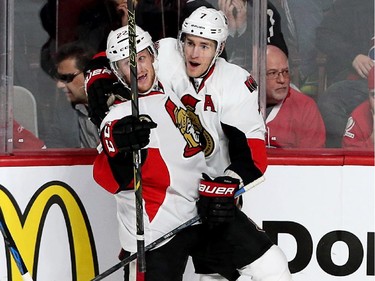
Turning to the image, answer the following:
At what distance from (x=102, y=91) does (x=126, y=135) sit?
0.33 meters

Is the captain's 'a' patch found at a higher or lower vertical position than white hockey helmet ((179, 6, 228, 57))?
lower

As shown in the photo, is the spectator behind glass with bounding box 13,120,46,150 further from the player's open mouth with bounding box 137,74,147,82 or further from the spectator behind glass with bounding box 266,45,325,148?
the spectator behind glass with bounding box 266,45,325,148

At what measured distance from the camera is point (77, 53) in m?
3.89

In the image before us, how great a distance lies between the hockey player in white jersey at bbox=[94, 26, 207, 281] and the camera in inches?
131

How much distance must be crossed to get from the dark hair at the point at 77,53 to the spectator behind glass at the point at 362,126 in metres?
0.92

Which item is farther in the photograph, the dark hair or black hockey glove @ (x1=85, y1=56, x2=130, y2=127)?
the dark hair

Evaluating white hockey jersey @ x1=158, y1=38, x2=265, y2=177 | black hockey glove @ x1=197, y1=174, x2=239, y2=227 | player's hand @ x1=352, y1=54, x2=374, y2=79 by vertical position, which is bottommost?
black hockey glove @ x1=197, y1=174, x2=239, y2=227

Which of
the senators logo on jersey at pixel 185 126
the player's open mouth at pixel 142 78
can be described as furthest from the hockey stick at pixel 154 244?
the player's open mouth at pixel 142 78

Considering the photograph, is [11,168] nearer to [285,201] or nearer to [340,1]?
[285,201]

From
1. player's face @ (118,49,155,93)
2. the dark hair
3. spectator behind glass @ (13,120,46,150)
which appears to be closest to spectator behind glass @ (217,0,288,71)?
the dark hair

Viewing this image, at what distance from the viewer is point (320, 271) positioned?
390 centimetres

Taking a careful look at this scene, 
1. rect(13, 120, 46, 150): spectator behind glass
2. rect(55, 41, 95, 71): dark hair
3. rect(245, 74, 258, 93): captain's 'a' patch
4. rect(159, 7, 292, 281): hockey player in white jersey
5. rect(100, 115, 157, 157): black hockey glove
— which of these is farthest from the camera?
rect(55, 41, 95, 71): dark hair

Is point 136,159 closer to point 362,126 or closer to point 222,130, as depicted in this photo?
point 222,130

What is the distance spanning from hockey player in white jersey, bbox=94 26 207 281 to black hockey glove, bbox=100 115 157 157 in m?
0.03
